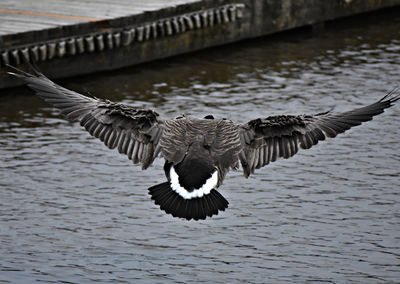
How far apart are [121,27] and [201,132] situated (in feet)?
22.1

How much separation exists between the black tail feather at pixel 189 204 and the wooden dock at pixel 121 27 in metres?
5.65

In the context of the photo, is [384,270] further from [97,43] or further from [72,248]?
[97,43]

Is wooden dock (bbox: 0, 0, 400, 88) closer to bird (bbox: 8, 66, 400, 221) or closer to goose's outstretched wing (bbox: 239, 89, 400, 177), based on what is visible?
bird (bbox: 8, 66, 400, 221)

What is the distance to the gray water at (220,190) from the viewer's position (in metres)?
7.38

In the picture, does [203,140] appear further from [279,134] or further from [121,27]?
[121,27]

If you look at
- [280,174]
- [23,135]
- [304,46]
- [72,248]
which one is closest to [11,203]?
[72,248]

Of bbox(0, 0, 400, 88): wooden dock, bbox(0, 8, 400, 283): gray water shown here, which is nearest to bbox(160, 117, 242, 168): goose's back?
bbox(0, 8, 400, 283): gray water

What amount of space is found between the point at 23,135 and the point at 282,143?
15.4 ft

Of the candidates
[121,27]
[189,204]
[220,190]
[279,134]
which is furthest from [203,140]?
[121,27]

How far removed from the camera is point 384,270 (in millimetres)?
7285

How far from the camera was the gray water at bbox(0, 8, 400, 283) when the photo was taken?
7.38m

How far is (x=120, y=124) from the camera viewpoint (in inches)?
279

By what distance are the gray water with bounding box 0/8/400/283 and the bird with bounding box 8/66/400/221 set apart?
1.02 m

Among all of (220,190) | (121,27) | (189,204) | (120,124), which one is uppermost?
(120,124)
